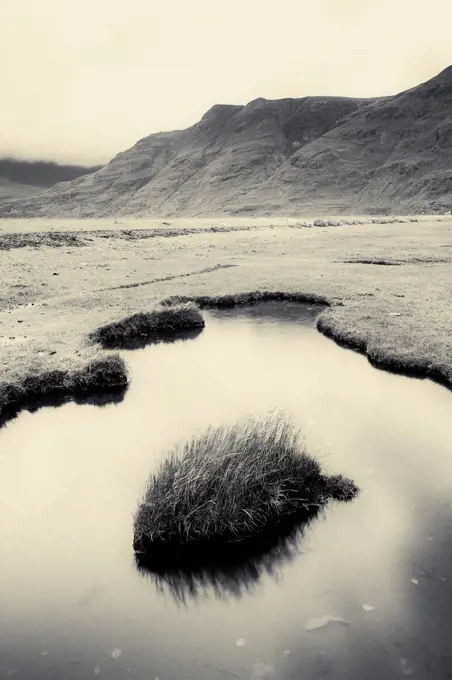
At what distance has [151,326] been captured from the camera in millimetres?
28156

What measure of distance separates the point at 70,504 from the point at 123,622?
4066 mm

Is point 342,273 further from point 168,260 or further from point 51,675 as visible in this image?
point 51,675

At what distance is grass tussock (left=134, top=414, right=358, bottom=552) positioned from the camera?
37.7ft

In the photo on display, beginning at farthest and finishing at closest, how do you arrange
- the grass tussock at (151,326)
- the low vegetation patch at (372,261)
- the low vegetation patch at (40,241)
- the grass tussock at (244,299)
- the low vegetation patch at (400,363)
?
the low vegetation patch at (40,241)
the low vegetation patch at (372,261)
the grass tussock at (244,299)
the grass tussock at (151,326)
the low vegetation patch at (400,363)

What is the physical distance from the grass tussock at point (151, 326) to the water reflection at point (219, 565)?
50.9 feet

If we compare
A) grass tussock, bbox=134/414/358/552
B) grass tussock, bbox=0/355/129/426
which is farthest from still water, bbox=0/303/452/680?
grass tussock, bbox=0/355/129/426

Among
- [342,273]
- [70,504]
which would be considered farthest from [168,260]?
[70,504]

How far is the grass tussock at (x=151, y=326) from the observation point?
A: 85.5ft

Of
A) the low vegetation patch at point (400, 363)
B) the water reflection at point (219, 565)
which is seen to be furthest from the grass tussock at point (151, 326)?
the water reflection at point (219, 565)

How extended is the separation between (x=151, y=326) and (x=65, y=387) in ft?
30.4

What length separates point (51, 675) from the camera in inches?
334

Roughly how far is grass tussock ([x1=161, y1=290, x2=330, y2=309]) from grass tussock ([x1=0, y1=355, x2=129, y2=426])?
12414 millimetres

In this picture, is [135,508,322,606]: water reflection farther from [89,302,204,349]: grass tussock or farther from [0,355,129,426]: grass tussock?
[89,302,204,349]: grass tussock

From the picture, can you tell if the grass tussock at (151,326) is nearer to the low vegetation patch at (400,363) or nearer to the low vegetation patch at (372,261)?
the low vegetation patch at (400,363)
